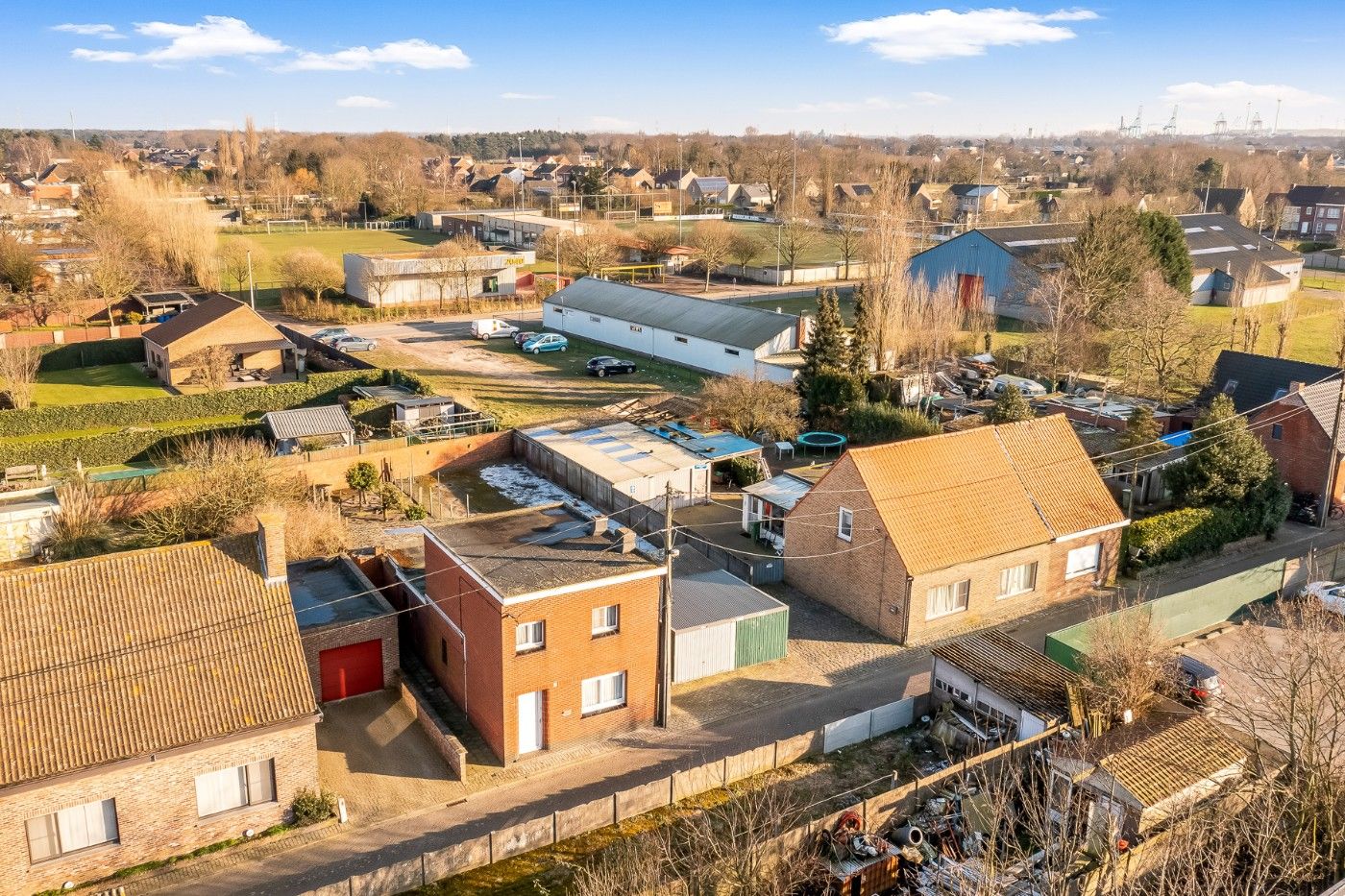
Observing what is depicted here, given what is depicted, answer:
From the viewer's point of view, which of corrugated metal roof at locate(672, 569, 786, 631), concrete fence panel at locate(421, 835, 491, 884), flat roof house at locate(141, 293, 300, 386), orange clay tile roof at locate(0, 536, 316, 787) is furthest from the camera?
flat roof house at locate(141, 293, 300, 386)

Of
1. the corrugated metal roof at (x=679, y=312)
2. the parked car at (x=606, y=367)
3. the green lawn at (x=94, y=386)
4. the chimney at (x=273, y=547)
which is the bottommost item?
the green lawn at (x=94, y=386)

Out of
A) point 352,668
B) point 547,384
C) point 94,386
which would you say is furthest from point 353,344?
point 352,668

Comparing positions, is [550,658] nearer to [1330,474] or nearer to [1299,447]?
[1330,474]

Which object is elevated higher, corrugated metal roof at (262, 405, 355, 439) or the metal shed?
corrugated metal roof at (262, 405, 355, 439)

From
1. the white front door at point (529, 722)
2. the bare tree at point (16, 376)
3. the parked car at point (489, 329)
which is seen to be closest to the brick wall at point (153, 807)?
the white front door at point (529, 722)

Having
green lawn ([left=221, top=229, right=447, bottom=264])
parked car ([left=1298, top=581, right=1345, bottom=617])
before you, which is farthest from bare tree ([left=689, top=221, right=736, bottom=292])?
parked car ([left=1298, top=581, right=1345, bottom=617])

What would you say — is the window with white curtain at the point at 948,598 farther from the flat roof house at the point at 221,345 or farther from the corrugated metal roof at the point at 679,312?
the flat roof house at the point at 221,345

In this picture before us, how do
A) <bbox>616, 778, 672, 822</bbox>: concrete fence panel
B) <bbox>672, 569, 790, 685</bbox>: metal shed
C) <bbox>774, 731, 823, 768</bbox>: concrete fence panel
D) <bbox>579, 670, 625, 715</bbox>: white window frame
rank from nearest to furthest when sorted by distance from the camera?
1. <bbox>616, 778, 672, 822</bbox>: concrete fence panel
2. <bbox>774, 731, 823, 768</bbox>: concrete fence panel
3. <bbox>579, 670, 625, 715</bbox>: white window frame
4. <bbox>672, 569, 790, 685</bbox>: metal shed

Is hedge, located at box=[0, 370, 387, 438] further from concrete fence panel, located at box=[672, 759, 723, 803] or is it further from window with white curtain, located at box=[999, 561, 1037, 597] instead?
concrete fence panel, located at box=[672, 759, 723, 803]
